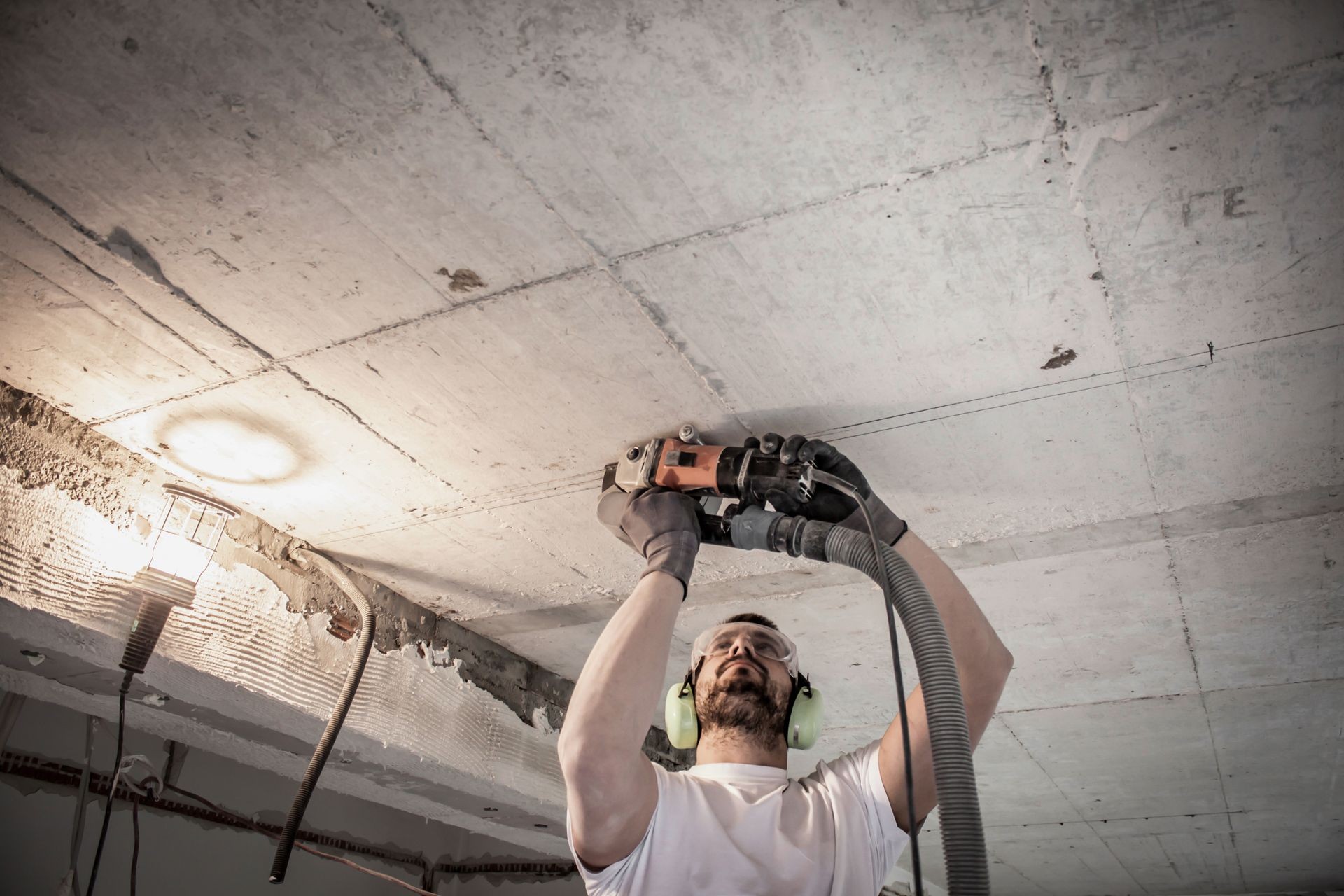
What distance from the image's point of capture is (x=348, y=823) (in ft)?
10.5

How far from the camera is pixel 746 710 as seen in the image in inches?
65.6

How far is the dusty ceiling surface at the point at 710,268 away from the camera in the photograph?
3.51 feet

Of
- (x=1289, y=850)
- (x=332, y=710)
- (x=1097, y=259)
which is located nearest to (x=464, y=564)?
(x=332, y=710)

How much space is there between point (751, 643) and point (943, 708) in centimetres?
77

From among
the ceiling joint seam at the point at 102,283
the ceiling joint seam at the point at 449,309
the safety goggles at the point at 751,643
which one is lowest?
the safety goggles at the point at 751,643

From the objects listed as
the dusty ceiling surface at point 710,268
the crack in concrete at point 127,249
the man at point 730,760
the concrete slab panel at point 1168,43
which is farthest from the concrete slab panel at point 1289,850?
the crack in concrete at point 127,249

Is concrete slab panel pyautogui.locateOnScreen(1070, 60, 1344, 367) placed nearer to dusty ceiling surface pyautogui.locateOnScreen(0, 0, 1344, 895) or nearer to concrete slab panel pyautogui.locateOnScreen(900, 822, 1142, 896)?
dusty ceiling surface pyautogui.locateOnScreen(0, 0, 1344, 895)

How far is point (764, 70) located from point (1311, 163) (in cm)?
82

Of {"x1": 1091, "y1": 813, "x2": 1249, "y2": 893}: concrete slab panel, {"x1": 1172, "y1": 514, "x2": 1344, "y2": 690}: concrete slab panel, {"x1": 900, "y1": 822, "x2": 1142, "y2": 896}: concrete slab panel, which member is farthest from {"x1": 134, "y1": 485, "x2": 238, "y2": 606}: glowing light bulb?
{"x1": 1091, "y1": 813, "x2": 1249, "y2": 893}: concrete slab panel

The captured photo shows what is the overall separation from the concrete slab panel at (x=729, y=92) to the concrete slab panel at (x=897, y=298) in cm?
7

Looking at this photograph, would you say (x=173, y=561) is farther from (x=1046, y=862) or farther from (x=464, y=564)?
(x=1046, y=862)

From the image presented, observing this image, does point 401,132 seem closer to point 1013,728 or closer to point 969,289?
point 969,289

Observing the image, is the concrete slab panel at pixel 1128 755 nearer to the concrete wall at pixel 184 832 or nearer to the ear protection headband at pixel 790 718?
the ear protection headband at pixel 790 718

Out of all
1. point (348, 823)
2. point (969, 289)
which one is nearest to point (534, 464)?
point (969, 289)
